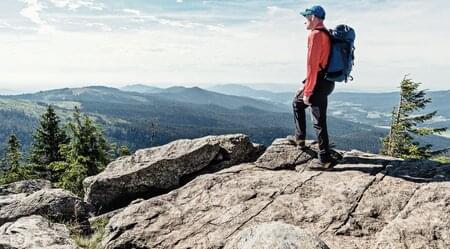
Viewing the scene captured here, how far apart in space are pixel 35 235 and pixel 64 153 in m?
37.6

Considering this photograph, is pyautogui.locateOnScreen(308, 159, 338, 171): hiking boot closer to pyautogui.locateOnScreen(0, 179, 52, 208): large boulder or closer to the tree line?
pyautogui.locateOnScreen(0, 179, 52, 208): large boulder

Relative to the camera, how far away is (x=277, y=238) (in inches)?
288

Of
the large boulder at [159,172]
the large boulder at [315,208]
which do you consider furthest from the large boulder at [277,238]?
the large boulder at [159,172]

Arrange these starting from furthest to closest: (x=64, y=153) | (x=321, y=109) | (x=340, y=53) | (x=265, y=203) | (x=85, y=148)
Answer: (x=64, y=153) → (x=85, y=148) → (x=321, y=109) → (x=340, y=53) → (x=265, y=203)

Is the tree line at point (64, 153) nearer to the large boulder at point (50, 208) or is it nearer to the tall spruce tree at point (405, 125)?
the large boulder at point (50, 208)

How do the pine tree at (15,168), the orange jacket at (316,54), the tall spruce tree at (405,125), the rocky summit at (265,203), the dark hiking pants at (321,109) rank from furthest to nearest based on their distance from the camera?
1. the pine tree at (15,168)
2. the tall spruce tree at (405,125)
3. the dark hiking pants at (321,109)
4. the orange jacket at (316,54)
5. the rocky summit at (265,203)

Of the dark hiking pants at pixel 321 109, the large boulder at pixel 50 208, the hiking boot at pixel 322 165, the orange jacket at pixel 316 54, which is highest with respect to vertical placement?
the orange jacket at pixel 316 54

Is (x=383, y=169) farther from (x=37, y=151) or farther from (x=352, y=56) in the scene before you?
(x=37, y=151)

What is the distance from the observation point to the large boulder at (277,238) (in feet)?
23.6

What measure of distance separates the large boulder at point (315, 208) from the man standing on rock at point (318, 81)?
3.53 ft

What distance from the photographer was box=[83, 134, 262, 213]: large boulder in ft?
50.5

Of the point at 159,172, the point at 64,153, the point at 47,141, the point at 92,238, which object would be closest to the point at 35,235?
the point at 92,238

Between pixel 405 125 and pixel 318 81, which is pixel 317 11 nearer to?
pixel 318 81

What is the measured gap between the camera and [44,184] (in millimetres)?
22328
